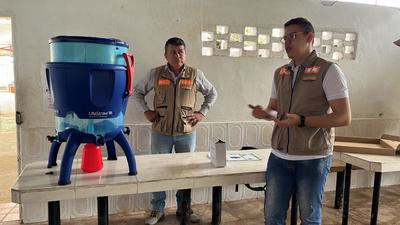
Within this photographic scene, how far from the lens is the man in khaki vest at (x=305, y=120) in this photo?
1.55 metres

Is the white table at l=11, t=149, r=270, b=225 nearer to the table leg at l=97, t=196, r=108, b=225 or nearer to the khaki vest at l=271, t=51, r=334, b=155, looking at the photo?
the table leg at l=97, t=196, r=108, b=225

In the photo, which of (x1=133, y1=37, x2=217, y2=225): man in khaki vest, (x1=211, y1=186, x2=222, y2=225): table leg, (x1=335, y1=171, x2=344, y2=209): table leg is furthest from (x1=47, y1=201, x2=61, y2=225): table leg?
(x1=335, y1=171, x2=344, y2=209): table leg

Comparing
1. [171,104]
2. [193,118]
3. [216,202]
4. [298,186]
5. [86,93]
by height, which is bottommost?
[216,202]

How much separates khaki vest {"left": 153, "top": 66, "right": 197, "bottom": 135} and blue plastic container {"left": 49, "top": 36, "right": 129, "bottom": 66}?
45.2 inches

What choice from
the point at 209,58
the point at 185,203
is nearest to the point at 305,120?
the point at 185,203

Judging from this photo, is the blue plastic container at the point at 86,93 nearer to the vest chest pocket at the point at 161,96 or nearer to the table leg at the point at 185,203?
the table leg at the point at 185,203

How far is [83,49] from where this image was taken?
140 centimetres

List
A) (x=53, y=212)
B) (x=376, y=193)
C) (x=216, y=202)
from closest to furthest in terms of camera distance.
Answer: (x=53, y=212) → (x=216, y=202) → (x=376, y=193)

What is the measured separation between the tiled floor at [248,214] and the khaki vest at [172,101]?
0.85 metres

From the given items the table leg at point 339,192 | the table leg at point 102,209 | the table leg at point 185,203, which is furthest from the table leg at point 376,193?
the table leg at point 102,209

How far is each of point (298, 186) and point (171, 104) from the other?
4.22 ft

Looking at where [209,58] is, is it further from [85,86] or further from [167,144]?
[85,86]

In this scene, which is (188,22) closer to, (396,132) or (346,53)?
(346,53)

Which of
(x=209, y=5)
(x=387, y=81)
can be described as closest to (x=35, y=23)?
(x=209, y=5)
